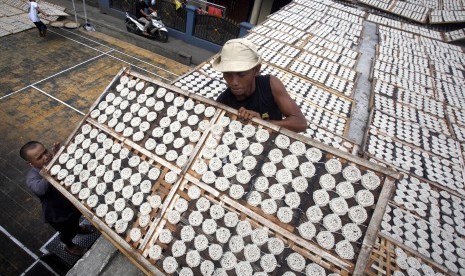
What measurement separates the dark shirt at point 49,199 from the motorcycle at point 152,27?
8317mm

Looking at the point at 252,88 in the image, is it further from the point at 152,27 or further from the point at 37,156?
the point at 152,27

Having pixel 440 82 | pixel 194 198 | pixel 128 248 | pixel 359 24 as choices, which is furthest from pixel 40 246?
pixel 359 24

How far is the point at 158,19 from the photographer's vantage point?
10023mm

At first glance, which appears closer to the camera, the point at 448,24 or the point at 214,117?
the point at 214,117

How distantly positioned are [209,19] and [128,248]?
967 centimetres

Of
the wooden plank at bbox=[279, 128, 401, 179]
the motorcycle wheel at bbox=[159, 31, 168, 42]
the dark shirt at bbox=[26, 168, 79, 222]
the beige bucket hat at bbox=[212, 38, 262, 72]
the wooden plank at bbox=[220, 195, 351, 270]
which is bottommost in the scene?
the motorcycle wheel at bbox=[159, 31, 168, 42]

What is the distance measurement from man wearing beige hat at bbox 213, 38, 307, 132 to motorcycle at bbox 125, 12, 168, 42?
28.3 ft

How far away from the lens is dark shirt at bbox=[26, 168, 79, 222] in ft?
8.99

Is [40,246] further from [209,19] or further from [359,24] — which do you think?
[359,24]

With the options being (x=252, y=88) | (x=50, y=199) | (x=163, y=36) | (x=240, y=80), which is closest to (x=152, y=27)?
(x=163, y=36)

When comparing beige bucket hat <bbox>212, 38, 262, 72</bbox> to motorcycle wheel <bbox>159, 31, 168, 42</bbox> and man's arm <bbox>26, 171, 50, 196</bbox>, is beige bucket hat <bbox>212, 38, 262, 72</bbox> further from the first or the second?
motorcycle wheel <bbox>159, 31, 168, 42</bbox>

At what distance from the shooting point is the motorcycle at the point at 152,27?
9.72 m

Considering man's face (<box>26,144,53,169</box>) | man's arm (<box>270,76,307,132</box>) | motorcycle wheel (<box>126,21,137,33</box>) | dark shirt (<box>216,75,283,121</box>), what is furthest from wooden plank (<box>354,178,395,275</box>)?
motorcycle wheel (<box>126,21,137,33</box>)

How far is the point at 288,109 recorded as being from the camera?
7.62 ft
